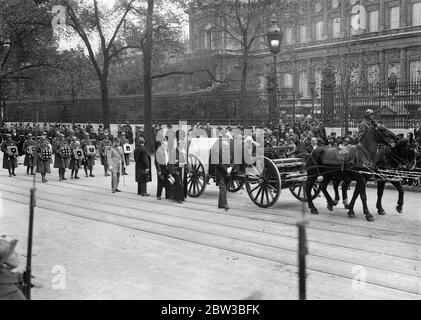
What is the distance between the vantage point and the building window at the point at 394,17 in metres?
53.1

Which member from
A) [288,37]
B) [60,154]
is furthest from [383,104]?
[288,37]

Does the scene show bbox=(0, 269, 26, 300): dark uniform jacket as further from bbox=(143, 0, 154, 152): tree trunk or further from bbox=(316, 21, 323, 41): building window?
bbox=(316, 21, 323, 41): building window

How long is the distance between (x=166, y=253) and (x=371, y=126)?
213 inches

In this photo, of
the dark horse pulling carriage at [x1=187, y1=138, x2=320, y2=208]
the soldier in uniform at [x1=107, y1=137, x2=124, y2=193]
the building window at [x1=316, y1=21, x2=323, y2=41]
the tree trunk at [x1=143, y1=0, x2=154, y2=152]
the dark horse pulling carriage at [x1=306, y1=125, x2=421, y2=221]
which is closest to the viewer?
the dark horse pulling carriage at [x1=306, y1=125, x2=421, y2=221]

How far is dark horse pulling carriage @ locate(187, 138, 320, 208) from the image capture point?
41.1ft

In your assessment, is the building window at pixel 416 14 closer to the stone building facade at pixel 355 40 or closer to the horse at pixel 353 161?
the stone building facade at pixel 355 40

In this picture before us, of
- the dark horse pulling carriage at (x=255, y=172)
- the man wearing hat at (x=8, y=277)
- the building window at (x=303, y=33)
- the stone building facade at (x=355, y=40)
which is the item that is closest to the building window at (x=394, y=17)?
the stone building facade at (x=355, y=40)

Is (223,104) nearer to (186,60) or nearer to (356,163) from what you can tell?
(186,60)

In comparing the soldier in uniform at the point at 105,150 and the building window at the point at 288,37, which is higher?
the building window at the point at 288,37

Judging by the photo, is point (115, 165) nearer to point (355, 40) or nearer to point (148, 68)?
point (148, 68)

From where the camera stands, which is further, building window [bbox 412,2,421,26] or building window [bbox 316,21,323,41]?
building window [bbox 316,21,323,41]

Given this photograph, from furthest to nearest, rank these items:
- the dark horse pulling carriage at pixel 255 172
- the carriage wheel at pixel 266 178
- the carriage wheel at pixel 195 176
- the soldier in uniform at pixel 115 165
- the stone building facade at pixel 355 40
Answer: the stone building facade at pixel 355 40, the soldier in uniform at pixel 115 165, the carriage wheel at pixel 195 176, the dark horse pulling carriage at pixel 255 172, the carriage wheel at pixel 266 178

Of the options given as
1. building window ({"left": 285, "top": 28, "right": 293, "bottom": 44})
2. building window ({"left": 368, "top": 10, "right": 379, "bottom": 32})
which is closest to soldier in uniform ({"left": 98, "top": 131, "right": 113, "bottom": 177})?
building window ({"left": 368, "top": 10, "right": 379, "bottom": 32})

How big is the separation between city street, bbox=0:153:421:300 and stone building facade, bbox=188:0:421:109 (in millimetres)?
33823
